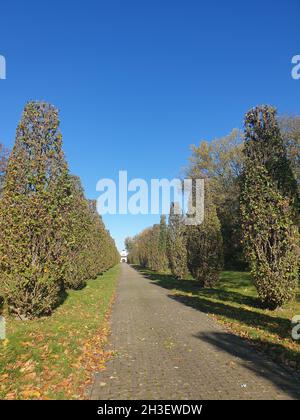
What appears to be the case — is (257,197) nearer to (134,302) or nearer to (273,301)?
(273,301)

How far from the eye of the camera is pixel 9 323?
9.66 m

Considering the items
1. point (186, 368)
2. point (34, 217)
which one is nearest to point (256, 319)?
point (186, 368)

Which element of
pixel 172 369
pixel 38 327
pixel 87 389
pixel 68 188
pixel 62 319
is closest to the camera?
pixel 87 389

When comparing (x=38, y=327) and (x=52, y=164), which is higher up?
(x=52, y=164)

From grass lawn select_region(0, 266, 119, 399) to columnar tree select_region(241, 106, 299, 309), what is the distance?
6.43 m

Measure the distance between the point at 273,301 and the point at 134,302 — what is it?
20.0 feet

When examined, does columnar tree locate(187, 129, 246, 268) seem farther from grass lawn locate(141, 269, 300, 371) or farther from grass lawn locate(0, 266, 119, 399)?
grass lawn locate(0, 266, 119, 399)

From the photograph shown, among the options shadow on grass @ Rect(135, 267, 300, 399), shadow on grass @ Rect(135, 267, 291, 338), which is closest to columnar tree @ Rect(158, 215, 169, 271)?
shadow on grass @ Rect(135, 267, 291, 338)

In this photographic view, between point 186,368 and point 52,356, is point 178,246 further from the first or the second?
point 186,368

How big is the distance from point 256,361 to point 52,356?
3968mm

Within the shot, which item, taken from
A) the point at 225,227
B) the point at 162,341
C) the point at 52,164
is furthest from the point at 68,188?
the point at 225,227

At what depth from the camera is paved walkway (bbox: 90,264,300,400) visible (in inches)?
209

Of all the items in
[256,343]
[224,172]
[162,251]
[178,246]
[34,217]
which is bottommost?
[256,343]

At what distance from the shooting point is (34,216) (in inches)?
413
